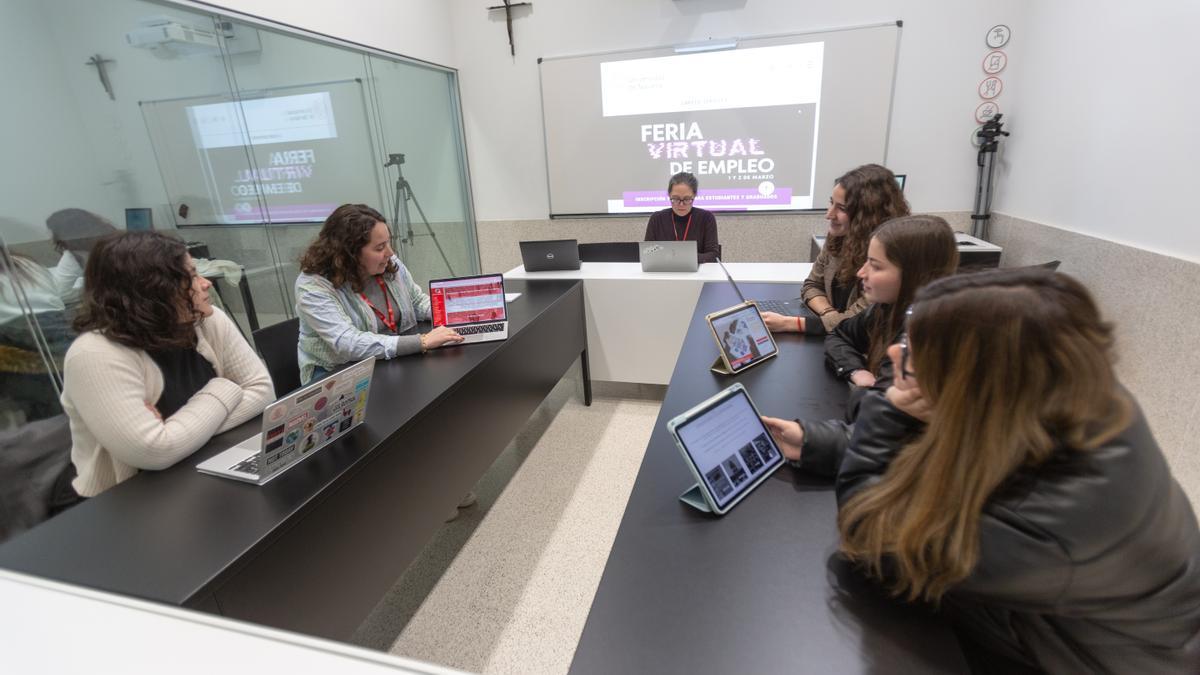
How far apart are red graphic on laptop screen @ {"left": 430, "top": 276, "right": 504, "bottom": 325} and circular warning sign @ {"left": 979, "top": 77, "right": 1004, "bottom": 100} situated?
369cm

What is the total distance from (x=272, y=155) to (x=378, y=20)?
1.42 meters

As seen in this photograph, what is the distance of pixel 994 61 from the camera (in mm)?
3502

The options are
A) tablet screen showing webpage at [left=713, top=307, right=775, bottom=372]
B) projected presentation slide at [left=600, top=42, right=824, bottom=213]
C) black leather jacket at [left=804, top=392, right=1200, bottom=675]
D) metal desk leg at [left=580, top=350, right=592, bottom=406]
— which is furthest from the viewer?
projected presentation slide at [left=600, top=42, right=824, bottom=213]

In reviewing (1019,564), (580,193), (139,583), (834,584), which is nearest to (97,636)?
(139,583)

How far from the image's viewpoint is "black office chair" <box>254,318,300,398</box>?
A: 184 cm

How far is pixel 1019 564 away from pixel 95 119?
127 inches

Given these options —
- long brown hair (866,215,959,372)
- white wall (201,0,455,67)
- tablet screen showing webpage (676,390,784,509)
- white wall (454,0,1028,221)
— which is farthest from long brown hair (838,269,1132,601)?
white wall (454,0,1028,221)

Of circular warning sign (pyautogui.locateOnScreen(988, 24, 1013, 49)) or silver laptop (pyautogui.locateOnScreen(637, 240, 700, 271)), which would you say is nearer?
silver laptop (pyautogui.locateOnScreen(637, 240, 700, 271))

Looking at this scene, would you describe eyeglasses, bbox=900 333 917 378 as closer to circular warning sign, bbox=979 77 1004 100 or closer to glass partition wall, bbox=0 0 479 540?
glass partition wall, bbox=0 0 479 540

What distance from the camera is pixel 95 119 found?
7.00ft

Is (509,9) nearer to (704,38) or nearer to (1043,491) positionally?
(704,38)

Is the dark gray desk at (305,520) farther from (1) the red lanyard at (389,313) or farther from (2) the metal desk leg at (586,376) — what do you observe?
(2) the metal desk leg at (586,376)

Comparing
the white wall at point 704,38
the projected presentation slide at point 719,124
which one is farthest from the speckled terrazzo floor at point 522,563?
the white wall at point 704,38

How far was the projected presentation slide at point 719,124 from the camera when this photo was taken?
3.88 meters
